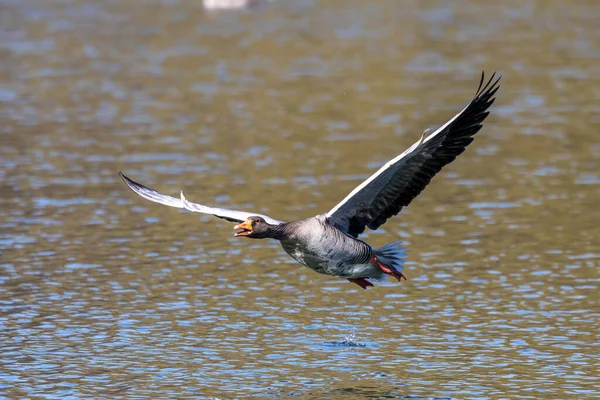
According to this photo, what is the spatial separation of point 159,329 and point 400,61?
73.1ft

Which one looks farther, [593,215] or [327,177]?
[327,177]

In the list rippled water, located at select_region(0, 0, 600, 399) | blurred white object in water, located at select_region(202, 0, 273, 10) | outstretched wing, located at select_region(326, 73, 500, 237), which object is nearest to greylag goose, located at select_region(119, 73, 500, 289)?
outstretched wing, located at select_region(326, 73, 500, 237)

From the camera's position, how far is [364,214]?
1384cm

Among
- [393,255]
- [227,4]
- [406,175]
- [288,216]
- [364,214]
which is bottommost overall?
[393,255]

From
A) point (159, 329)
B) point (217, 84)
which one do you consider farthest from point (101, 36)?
point (159, 329)

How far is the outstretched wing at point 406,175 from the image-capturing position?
12938mm

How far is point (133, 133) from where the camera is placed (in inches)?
1069

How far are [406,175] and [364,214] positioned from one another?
0.73 meters

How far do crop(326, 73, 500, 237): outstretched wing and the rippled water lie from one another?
4.62 ft

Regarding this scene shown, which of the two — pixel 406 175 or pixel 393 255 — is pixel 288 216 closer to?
pixel 393 255

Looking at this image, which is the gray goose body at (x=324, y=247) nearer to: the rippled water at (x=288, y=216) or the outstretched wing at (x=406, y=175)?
the outstretched wing at (x=406, y=175)

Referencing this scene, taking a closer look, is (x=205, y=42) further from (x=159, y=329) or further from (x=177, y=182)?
(x=159, y=329)

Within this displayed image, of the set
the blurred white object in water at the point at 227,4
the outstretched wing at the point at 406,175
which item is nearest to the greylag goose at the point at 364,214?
the outstretched wing at the point at 406,175

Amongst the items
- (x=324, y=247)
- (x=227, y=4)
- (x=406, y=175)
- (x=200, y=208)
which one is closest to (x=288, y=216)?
(x=406, y=175)
